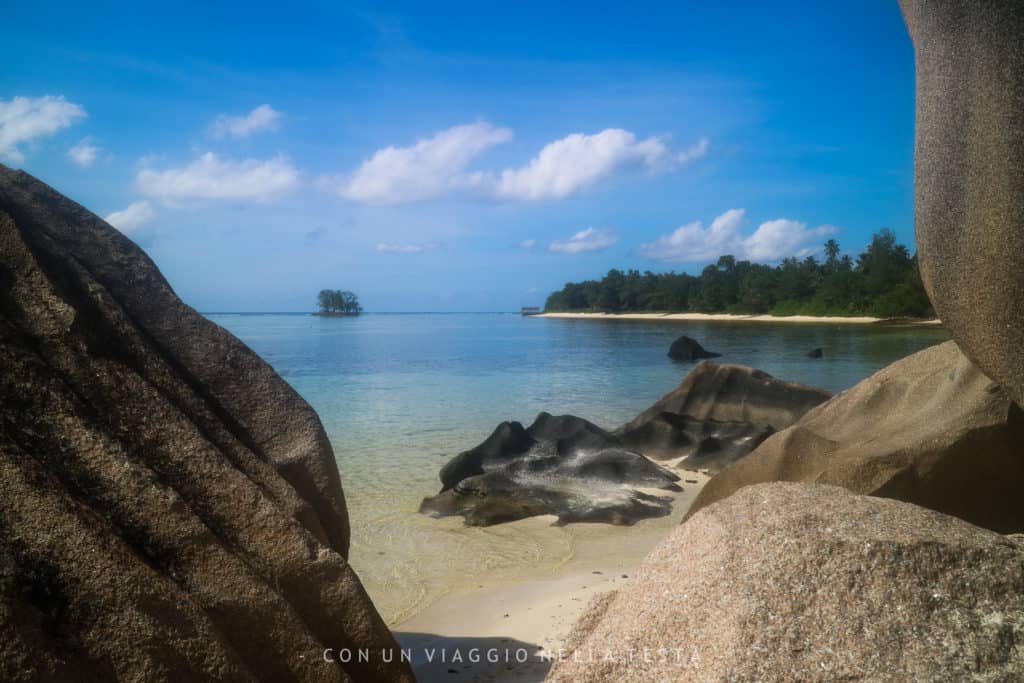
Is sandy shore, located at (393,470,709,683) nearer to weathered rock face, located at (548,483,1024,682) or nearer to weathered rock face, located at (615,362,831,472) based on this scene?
weathered rock face, located at (548,483,1024,682)

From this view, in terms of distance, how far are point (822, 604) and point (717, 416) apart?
35.9 ft

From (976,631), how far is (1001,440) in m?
2.92

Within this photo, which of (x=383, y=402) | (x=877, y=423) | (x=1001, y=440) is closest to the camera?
(x=1001, y=440)

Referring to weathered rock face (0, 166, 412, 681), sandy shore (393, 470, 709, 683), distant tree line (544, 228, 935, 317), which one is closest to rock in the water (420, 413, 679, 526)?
sandy shore (393, 470, 709, 683)

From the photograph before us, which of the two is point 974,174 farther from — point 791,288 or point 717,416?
point 791,288

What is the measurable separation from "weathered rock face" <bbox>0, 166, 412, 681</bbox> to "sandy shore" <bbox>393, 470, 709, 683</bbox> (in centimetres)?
92

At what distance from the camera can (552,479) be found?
31.8ft

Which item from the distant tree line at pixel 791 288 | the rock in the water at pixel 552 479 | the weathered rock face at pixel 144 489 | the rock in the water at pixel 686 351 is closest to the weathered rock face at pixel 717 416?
the rock in the water at pixel 552 479

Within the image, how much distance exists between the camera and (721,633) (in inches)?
108

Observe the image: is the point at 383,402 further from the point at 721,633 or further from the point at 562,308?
the point at 562,308

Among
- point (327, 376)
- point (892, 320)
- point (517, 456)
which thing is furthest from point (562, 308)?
point (517, 456)

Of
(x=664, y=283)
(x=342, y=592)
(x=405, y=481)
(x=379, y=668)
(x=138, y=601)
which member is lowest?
(x=405, y=481)

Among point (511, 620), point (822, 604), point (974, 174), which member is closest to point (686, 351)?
point (511, 620)

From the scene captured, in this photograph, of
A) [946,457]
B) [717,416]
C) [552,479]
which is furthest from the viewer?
[717,416]
